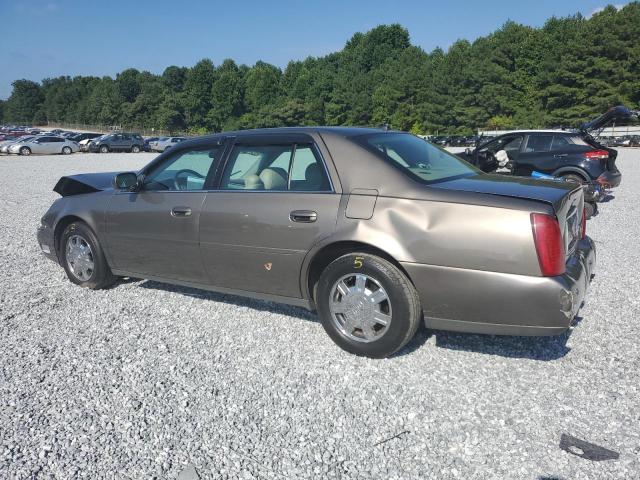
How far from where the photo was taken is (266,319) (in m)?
4.39

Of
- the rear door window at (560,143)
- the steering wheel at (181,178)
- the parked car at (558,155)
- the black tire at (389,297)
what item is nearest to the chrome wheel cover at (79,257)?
the steering wheel at (181,178)

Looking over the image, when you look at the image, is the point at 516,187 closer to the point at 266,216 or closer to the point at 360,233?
the point at 360,233

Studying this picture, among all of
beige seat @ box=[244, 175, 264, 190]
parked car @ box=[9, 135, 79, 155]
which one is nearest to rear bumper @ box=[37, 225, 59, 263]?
beige seat @ box=[244, 175, 264, 190]

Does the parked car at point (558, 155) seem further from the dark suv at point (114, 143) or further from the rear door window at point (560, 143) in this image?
the dark suv at point (114, 143)

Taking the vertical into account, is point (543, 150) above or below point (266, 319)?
above

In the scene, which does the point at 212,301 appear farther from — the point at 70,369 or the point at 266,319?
the point at 70,369

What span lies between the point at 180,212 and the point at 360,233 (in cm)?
167

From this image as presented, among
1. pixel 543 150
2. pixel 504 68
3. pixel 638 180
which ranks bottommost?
pixel 638 180

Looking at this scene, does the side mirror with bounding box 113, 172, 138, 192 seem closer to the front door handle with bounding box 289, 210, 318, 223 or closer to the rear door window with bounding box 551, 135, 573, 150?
the front door handle with bounding box 289, 210, 318, 223

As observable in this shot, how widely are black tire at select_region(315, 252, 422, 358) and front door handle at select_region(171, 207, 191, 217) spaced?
4.37 feet

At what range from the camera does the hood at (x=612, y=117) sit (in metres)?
9.36

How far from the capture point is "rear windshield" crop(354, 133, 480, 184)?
3.64 meters

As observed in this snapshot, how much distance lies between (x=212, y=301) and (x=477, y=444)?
2.89 m

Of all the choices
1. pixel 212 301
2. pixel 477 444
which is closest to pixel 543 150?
pixel 212 301
